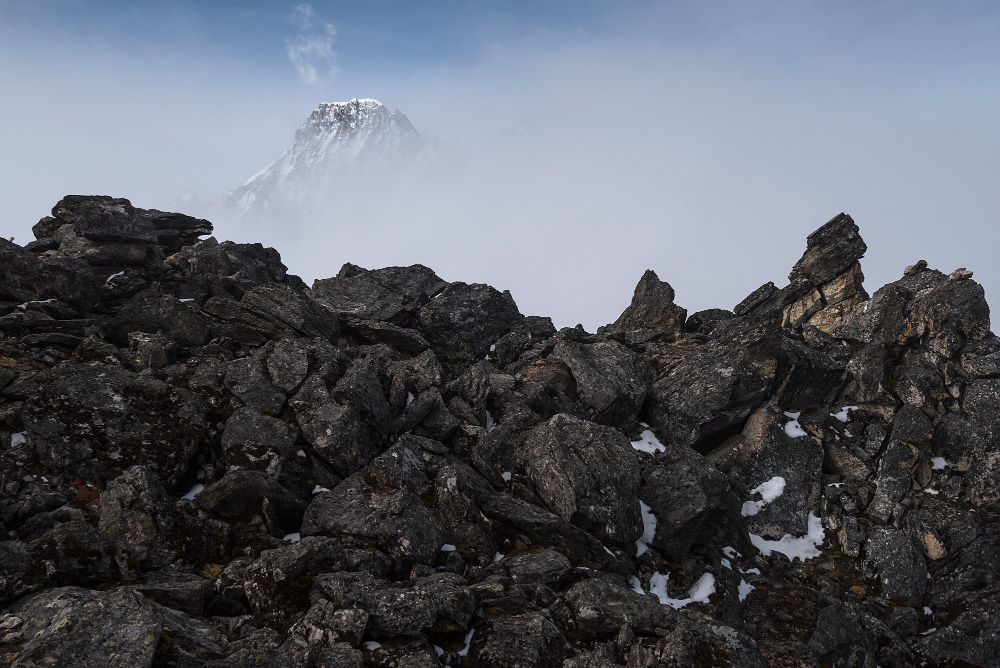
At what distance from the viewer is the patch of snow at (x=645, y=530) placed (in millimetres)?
24719

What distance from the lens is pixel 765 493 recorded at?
30500 millimetres

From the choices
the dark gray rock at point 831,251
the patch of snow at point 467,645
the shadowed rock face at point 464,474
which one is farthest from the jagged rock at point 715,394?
the patch of snow at point 467,645

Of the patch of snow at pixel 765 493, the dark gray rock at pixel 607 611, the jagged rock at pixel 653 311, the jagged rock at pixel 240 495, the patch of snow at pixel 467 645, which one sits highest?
the jagged rock at pixel 653 311

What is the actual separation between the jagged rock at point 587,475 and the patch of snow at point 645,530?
0.49 metres

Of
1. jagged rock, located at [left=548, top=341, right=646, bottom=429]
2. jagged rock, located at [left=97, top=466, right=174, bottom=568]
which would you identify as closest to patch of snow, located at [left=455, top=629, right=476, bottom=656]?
jagged rock, located at [left=97, top=466, right=174, bottom=568]

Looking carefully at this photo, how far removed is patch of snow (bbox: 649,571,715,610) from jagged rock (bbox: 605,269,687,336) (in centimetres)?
2510

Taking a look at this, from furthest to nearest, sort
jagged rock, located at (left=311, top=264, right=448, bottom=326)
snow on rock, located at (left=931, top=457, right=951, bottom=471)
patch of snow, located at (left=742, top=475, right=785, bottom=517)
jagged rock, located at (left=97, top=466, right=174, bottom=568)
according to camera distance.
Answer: jagged rock, located at (left=311, top=264, right=448, bottom=326), snow on rock, located at (left=931, top=457, right=951, bottom=471), patch of snow, located at (left=742, top=475, right=785, bottom=517), jagged rock, located at (left=97, top=466, right=174, bottom=568)

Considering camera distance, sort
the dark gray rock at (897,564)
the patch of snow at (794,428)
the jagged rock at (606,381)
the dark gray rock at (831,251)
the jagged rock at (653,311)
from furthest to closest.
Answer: the jagged rock at (653,311)
the dark gray rock at (831,251)
the jagged rock at (606,381)
the patch of snow at (794,428)
the dark gray rock at (897,564)

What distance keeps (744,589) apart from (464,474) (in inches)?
549

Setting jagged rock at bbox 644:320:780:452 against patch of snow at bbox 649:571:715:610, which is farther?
jagged rock at bbox 644:320:780:452

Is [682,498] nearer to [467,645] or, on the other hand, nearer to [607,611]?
[607,611]

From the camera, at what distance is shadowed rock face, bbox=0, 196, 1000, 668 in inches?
640

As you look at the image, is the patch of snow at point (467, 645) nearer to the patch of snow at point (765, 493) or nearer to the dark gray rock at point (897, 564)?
the patch of snow at point (765, 493)

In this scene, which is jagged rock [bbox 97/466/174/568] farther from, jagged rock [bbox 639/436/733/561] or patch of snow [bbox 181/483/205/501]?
jagged rock [bbox 639/436/733/561]
